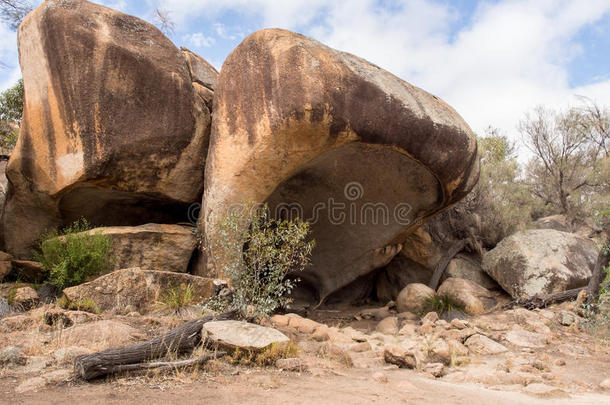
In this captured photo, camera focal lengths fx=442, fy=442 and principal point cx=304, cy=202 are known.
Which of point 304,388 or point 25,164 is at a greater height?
point 25,164

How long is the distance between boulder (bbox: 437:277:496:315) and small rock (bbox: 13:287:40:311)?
736 cm

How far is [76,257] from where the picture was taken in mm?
6688

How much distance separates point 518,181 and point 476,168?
7.51 metres

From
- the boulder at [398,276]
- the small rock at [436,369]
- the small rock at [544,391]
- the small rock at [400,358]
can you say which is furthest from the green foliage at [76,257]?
the boulder at [398,276]

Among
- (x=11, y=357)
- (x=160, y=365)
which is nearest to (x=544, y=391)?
(x=160, y=365)

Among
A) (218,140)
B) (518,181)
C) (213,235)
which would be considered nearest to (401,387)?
(213,235)

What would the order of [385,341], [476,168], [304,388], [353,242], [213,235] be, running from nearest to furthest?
[304,388] → [385,341] → [213,235] → [476,168] → [353,242]

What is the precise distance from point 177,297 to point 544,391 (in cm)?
444

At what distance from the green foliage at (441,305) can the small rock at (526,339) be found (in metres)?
1.99

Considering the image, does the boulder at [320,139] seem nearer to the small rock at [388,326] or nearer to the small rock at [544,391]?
the small rock at [388,326]

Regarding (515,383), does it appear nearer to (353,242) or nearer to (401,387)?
(401,387)

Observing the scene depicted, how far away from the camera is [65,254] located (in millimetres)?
6840

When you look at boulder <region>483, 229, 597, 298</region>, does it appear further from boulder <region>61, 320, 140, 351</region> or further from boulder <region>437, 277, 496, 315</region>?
boulder <region>61, 320, 140, 351</region>

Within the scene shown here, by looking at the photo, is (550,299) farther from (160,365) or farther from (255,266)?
(160,365)
